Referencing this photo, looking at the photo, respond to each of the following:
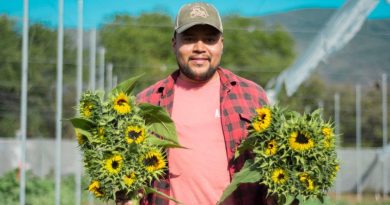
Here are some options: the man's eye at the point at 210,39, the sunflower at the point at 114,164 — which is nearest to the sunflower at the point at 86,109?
the sunflower at the point at 114,164

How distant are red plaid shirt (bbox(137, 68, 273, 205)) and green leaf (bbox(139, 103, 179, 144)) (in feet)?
0.54

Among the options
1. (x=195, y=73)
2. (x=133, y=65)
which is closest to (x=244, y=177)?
(x=195, y=73)

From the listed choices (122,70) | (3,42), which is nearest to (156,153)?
(3,42)

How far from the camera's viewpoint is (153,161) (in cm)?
294

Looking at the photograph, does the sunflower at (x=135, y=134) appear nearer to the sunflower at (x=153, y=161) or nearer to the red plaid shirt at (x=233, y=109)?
the sunflower at (x=153, y=161)

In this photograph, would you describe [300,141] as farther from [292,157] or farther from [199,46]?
[199,46]

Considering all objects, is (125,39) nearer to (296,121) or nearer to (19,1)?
(19,1)

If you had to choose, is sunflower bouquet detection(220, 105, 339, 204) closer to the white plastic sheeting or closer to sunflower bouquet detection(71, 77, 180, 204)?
sunflower bouquet detection(71, 77, 180, 204)

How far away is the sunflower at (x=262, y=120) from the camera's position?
2.87 meters

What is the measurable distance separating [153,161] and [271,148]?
0.43 meters

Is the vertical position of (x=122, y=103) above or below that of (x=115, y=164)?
above

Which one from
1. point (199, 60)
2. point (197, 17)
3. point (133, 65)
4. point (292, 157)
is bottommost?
point (292, 157)

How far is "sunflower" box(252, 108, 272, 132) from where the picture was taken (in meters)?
2.87

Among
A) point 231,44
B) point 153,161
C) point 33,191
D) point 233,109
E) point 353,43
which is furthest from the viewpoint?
point 231,44
